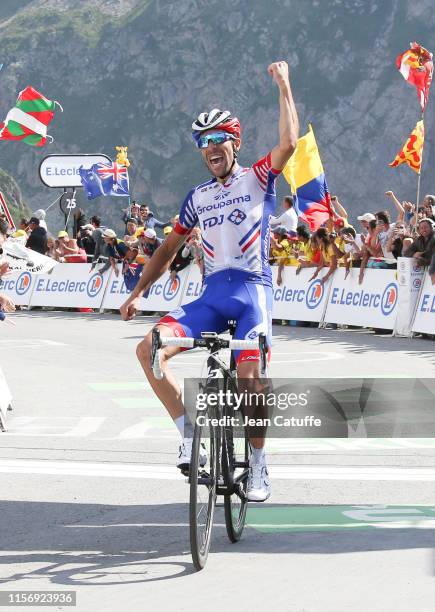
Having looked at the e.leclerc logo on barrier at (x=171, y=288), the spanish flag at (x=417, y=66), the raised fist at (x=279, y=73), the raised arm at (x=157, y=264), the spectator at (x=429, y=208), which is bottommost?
the e.leclerc logo on barrier at (x=171, y=288)

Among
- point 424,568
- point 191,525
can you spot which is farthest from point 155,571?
point 424,568

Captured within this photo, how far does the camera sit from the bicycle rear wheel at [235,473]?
6172mm

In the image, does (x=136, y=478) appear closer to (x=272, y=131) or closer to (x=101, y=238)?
(x=101, y=238)

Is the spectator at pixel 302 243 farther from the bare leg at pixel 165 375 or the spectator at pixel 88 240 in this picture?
the bare leg at pixel 165 375

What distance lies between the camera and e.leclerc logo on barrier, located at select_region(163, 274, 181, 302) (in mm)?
26016

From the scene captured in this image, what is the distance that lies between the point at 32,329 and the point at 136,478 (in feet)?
50.2

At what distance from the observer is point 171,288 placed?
86.0ft

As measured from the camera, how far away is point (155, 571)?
5613mm

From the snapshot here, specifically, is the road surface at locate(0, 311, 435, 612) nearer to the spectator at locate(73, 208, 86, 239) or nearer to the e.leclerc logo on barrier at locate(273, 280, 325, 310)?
the e.leclerc logo on barrier at locate(273, 280, 325, 310)

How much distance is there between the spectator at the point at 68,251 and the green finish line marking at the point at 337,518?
2282 centimetres

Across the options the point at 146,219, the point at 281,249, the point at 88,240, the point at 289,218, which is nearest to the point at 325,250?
the point at 281,249

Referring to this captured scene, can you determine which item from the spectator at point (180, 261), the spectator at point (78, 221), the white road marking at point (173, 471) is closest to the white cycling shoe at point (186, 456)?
the white road marking at point (173, 471)

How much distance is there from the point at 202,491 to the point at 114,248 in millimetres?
21955

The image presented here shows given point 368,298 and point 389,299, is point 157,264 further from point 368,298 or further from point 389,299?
point 368,298
